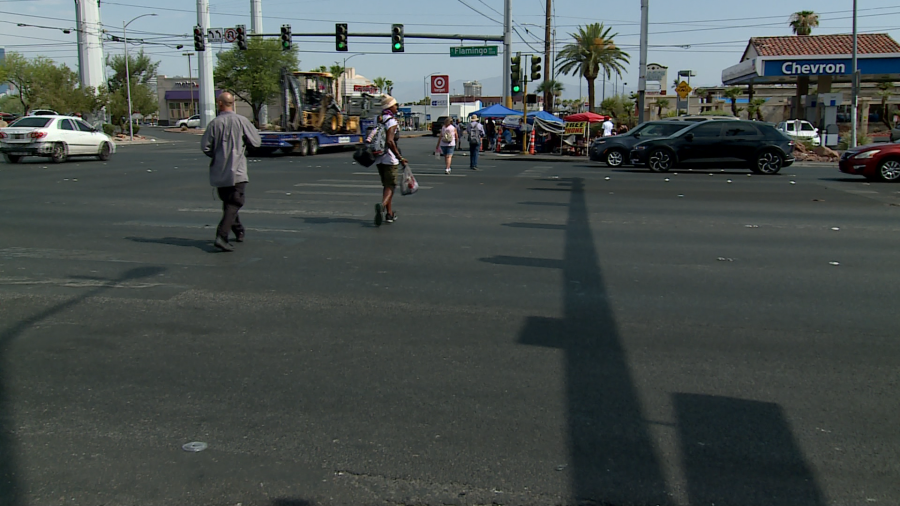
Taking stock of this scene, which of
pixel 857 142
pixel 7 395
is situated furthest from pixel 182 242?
pixel 857 142

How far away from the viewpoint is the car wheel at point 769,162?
69.3 ft

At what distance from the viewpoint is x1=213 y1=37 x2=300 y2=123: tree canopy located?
63.6 m

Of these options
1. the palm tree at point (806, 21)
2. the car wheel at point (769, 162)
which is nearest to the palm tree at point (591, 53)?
the palm tree at point (806, 21)

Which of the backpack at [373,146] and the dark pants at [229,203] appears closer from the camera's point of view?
the dark pants at [229,203]

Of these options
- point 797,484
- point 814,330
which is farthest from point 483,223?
point 797,484

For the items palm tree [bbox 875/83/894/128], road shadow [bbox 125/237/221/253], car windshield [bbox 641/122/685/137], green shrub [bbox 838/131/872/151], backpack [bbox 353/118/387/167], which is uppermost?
palm tree [bbox 875/83/894/128]

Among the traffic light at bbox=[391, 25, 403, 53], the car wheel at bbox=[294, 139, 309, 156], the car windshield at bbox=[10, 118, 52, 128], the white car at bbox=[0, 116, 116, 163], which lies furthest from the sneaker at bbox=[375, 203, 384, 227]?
the traffic light at bbox=[391, 25, 403, 53]

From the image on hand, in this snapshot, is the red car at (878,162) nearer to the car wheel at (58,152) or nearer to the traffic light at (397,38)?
the traffic light at (397,38)

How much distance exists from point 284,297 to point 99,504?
3.55 m

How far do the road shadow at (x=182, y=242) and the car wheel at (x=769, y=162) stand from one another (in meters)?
16.7

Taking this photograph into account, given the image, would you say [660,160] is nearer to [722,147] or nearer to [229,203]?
[722,147]

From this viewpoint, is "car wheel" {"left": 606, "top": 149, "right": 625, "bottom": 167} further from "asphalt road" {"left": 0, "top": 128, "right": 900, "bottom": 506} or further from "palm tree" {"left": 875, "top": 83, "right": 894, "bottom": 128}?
"palm tree" {"left": 875, "top": 83, "right": 894, "bottom": 128}

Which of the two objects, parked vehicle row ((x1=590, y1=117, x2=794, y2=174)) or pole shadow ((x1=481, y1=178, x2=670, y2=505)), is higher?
parked vehicle row ((x1=590, y1=117, x2=794, y2=174))

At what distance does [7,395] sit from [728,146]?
20.1 meters
